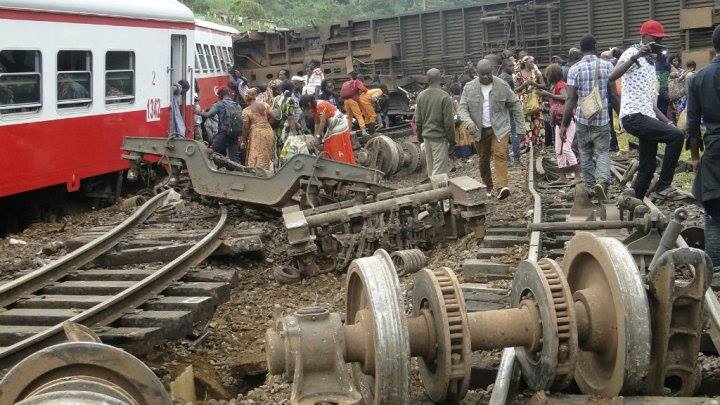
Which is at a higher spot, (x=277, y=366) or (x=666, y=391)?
(x=277, y=366)

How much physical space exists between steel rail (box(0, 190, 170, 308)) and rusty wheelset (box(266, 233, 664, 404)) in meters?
3.95

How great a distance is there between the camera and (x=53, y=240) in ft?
33.9

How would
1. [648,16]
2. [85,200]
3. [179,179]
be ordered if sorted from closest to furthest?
[179,179], [85,200], [648,16]

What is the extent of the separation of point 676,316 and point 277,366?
1750 mm

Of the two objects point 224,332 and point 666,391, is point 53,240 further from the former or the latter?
point 666,391

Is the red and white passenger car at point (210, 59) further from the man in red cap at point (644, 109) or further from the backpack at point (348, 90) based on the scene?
the man in red cap at point (644, 109)

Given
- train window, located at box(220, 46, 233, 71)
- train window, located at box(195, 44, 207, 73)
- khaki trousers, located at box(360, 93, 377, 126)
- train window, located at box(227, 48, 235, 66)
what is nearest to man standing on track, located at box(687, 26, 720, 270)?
khaki trousers, located at box(360, 93, 377, 126)

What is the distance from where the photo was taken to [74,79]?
11.7 m

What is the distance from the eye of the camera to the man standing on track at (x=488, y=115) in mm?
10734

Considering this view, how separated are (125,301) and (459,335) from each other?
145 inches

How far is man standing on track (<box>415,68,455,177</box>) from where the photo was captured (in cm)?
1098

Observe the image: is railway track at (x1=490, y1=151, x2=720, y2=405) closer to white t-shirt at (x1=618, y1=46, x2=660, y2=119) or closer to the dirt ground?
the dirt ground

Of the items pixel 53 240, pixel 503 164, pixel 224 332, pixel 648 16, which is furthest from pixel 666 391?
pixel 648 16

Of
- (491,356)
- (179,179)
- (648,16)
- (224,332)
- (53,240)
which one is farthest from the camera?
(648,16)
